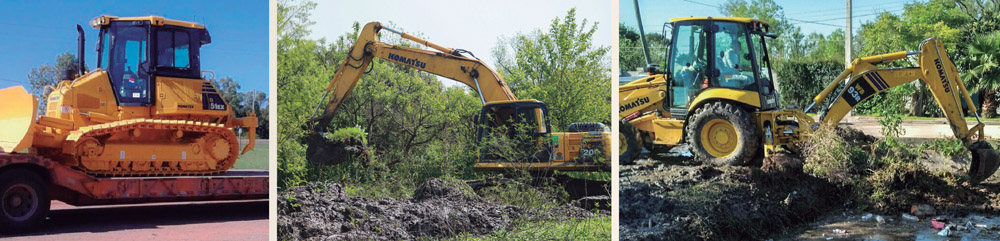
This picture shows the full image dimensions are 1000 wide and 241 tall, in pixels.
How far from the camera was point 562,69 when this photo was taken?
Answer: 483 centimetres

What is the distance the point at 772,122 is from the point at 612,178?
292cm

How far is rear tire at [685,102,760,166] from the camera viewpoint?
22.6 ft

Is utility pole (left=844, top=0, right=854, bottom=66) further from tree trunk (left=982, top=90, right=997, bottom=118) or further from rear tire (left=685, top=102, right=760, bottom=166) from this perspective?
rear tire (left=685, top=102, right=760, bottom=166)

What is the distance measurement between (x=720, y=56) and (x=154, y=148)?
214 inches

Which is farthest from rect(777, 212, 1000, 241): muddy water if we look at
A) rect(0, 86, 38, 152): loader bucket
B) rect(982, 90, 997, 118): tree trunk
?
rect(0, 86, 38, 152): loader bucket

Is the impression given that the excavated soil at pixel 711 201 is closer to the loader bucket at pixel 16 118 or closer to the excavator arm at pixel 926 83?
the excavator arm at pixel 926 83

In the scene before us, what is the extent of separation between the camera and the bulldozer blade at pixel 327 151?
484 centimetres

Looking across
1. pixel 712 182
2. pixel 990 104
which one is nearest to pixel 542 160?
pixel 712 182

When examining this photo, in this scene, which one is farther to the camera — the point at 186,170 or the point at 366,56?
the point at 186,170

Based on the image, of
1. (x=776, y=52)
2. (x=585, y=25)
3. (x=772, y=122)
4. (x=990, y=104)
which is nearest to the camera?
(x=585, y=25)

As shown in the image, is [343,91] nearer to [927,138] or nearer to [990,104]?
[927,138]

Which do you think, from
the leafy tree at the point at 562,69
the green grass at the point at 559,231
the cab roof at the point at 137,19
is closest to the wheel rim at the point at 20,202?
the cab roof at the point at 137,19

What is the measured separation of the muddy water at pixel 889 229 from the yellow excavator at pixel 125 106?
5.72 meters

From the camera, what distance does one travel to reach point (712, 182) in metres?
6.45
